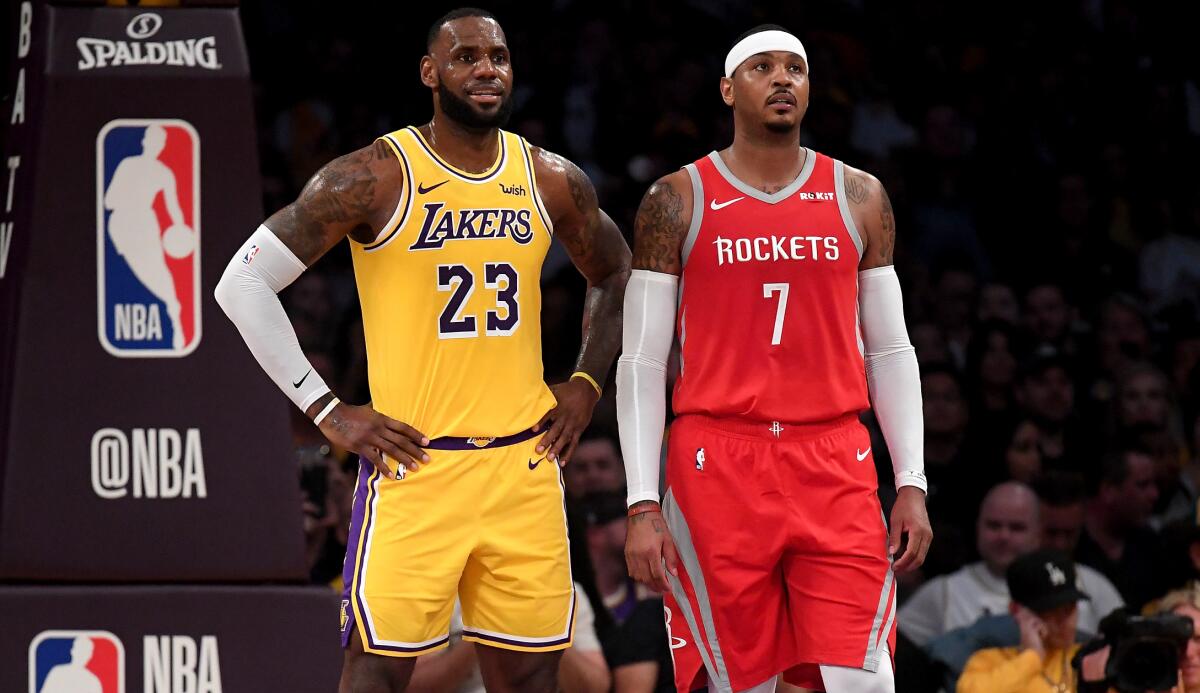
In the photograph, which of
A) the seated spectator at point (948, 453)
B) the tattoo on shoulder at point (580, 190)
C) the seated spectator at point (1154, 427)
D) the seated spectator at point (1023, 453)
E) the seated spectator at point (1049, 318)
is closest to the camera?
the tattoo on shoulder at point (580, 190)

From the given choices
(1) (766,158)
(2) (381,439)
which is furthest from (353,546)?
(1) (766,158)

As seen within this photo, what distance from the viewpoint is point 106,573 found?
5.18m

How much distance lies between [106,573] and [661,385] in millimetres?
1789

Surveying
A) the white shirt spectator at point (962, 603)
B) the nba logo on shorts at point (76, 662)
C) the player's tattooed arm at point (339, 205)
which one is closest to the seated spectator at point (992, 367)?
the white shirt spectator at point (962, 603)

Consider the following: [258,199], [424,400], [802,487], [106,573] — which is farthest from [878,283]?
[106,573]

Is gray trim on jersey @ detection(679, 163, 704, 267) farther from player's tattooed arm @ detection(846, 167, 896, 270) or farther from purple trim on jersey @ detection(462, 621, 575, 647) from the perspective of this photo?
purple trim on jersey @ detection(462, 621, 575, 647)

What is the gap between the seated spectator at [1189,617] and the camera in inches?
223

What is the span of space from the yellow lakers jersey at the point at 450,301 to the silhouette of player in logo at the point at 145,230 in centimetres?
107

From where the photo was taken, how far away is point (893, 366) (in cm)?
444

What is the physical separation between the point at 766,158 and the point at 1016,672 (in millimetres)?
A: 2182

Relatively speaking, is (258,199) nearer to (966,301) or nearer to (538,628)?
(538,628)

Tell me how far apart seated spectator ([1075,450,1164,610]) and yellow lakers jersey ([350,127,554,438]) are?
3.52 m

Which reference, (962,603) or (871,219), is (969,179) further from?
(871,219)

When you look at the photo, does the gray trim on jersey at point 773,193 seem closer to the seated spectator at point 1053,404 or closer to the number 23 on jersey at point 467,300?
the number 23 on jersey at point 467,300
